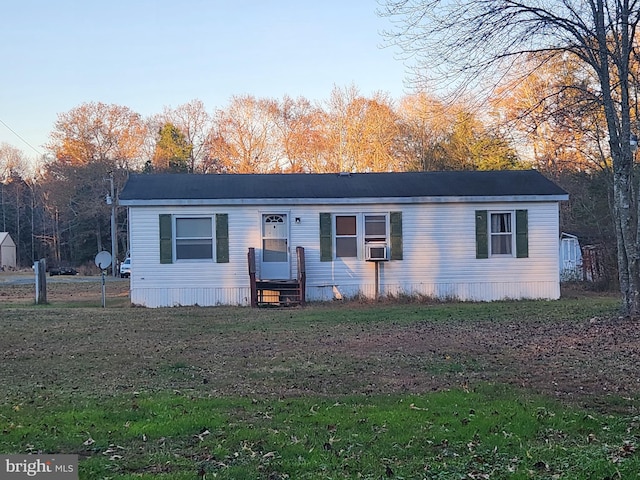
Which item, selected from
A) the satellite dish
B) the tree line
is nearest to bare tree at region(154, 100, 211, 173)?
the tree line

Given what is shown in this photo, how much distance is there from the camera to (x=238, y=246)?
16875mm

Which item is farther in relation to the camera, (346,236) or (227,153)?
(227,153)

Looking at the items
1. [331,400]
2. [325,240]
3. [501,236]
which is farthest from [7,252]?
[331,400]

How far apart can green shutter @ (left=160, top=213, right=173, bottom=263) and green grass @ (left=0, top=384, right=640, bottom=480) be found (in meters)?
10.6

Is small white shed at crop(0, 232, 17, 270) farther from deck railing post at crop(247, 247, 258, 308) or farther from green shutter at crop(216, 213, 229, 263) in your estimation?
deck railing post at crop(247, 247, 258, 308)

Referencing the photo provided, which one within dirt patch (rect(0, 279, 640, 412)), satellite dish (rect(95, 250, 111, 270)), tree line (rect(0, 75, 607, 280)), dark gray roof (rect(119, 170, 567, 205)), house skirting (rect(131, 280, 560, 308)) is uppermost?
tree line (rect(0, 75, 607, 280))

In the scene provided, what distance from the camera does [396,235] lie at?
1719cm

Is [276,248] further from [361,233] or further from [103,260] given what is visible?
[103,260]

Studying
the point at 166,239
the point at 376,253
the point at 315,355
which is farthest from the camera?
the point at 376,253

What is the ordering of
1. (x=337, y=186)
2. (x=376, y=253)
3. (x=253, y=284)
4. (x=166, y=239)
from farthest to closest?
(x=337, y=186), (x=376, y=253), (x=166, y=239), (x=253, y=284)

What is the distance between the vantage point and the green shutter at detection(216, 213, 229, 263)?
16.8 meters

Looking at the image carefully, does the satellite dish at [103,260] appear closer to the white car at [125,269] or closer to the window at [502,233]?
the window at [502,233]

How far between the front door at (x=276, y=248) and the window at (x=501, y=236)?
5780mm

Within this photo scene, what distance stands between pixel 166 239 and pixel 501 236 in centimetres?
923
